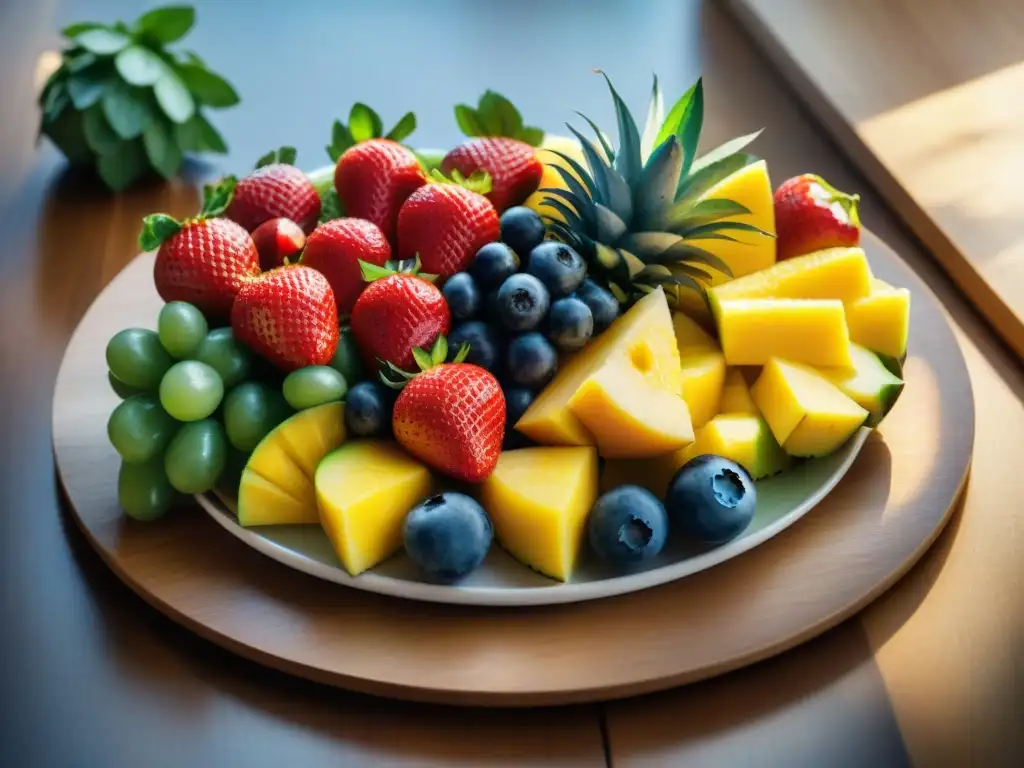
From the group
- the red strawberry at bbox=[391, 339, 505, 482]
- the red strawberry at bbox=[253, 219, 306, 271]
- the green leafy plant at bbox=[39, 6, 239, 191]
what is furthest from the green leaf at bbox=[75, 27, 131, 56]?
the red strawberry at bbox=[391, 339, 505, 482]

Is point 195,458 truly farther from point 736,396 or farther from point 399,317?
point 736,396

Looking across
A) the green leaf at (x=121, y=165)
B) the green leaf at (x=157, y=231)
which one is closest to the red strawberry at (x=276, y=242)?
the green leaf at (x=157, y=231)

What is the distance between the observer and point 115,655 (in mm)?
1001

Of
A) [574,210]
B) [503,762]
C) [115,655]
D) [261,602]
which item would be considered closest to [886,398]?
[574,210]

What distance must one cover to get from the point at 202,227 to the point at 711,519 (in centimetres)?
65

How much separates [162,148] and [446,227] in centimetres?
69

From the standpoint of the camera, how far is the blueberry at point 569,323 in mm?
1133

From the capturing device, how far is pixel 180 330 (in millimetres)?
1099

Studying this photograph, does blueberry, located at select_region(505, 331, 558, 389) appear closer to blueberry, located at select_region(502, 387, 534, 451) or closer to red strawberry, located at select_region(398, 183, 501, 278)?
blueberry, located at select_region(502, 387, 534, 451)

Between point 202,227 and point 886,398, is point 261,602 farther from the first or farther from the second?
point 886,398

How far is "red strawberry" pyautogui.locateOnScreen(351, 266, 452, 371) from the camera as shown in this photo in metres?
1.13

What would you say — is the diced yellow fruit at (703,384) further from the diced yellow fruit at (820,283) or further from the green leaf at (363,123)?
the green leaf at (363,123)

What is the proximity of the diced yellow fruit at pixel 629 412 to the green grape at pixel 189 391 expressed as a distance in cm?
36

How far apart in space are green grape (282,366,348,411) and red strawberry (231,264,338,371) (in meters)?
0.02
